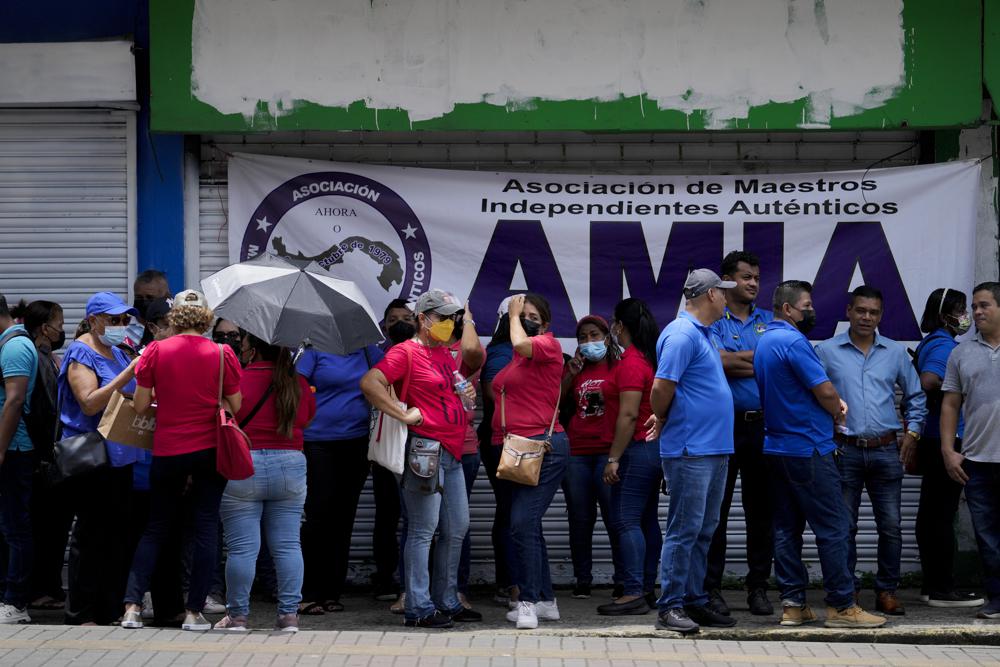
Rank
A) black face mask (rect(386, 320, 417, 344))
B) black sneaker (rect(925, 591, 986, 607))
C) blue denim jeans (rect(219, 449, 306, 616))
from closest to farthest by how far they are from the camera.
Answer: blue denim jeans (rect(219, 449, 306, 616)) < black sneaker (rect(925, 591, 986, 607)) < black face mask (rect(386, 320, 417, 344))

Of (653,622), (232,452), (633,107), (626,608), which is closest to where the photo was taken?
(232,452)

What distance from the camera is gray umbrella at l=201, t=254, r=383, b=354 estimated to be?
6895 millimetres

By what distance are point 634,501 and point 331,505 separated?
1.84 m

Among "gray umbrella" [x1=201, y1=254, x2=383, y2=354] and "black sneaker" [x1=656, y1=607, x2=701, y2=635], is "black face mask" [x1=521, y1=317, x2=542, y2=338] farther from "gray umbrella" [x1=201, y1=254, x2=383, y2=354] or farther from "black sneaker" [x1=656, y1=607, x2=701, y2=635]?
"black sneaker" [x1=656, y1=607, x2=701, y2=635]

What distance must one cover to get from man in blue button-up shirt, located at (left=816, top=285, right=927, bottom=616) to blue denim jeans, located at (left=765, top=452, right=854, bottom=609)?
357 mm

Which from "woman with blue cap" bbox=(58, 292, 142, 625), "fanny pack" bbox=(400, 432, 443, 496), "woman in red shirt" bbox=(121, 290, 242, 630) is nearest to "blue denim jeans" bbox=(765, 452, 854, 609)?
"fanny pack" bbox=(400, 432, 443, 496)

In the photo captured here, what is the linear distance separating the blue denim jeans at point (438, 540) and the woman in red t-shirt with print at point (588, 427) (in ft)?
3.14

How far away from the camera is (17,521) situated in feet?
24.7

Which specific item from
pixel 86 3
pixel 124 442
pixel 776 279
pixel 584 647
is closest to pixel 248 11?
pixel 86 3

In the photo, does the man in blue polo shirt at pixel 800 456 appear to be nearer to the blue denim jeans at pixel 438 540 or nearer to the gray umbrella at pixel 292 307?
the blue denim jeans at pixel 438 540

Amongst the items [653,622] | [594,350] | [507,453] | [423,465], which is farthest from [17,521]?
[653,622]

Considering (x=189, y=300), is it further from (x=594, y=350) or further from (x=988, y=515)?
(x=988, y=515)

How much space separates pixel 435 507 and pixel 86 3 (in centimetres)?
Answer: 451

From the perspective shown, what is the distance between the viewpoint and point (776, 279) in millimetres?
9086
